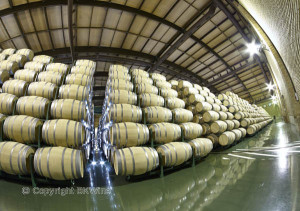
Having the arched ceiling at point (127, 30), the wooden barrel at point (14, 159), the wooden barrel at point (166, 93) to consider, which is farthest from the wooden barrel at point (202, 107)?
the arched ceiling at point (127, 30)

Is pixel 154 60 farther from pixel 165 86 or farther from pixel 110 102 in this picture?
pixel 110 102

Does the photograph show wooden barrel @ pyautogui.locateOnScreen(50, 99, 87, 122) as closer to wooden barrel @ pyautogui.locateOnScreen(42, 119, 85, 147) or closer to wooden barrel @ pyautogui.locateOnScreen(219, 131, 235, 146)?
wooden barrel @ pyautogui.locateOnScreen(42, 119, 85, 147)

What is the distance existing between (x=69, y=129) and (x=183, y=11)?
356 inches

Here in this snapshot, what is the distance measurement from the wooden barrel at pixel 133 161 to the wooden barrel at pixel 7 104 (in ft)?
9.24

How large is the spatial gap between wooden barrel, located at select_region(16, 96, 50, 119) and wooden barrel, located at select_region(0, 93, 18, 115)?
0.19 m

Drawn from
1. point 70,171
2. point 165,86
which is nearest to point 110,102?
point 70,171

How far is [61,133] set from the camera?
→ 8.99 feet

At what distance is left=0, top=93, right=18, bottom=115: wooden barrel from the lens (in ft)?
10.7

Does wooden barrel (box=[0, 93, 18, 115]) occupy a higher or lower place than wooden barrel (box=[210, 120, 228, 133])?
higher

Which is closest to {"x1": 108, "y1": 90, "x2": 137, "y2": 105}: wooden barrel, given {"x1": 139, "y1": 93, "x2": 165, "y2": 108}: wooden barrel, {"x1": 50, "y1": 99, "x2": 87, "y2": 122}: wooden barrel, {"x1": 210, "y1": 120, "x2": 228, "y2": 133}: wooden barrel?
{"x1": 139, "y1": 93, "x2": 165, "y2": 108}: wooden barrel

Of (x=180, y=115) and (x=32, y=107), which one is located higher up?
(x=32, y=107)

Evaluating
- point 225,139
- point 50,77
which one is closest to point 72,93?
point 50,77

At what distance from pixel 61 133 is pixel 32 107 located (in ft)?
3.83

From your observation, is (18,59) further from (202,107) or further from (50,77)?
(202,107)
